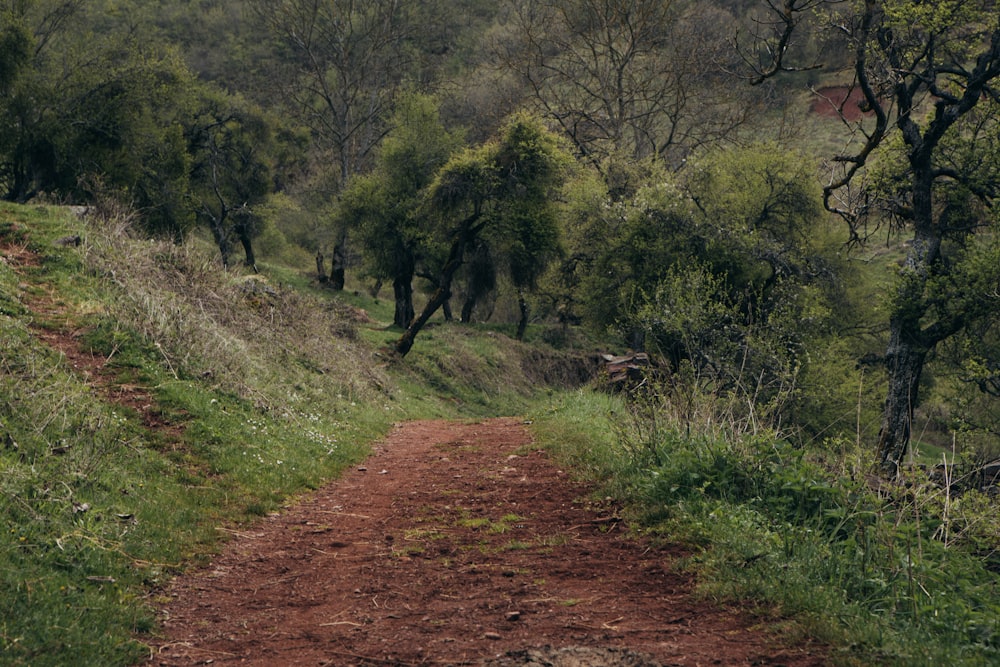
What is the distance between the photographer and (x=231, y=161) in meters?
39.0

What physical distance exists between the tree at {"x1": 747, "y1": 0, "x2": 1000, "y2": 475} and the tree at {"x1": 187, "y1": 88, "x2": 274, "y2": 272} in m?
26.5

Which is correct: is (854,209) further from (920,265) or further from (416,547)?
(416,547)

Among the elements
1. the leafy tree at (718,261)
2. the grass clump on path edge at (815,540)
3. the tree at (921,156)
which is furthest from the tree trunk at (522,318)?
the grass clump on path edge at (815,540)

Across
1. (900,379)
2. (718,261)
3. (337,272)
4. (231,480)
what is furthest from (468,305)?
(231,480)

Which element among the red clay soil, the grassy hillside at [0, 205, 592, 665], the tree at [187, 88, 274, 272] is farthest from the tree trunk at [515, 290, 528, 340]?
the red clay soil

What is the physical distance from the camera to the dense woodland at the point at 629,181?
1631 centimetres

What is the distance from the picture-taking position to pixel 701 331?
20.5m

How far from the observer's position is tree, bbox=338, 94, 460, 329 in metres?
33.2

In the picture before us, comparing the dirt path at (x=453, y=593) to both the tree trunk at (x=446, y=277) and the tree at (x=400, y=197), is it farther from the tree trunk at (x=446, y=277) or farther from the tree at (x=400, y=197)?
the tree at (x=400, y=197)

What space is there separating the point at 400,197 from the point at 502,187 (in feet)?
31.5

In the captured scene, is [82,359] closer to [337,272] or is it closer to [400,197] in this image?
[400,197]

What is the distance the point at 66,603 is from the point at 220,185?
3682cm

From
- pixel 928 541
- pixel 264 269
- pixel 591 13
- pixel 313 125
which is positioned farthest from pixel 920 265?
pixel 313 125

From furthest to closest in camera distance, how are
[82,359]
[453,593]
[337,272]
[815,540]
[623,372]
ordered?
[337,272], [623,372], [82,359], [815,540], [453,593]
